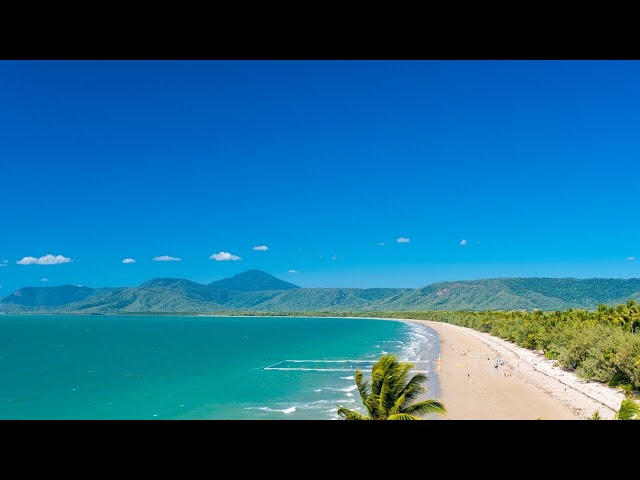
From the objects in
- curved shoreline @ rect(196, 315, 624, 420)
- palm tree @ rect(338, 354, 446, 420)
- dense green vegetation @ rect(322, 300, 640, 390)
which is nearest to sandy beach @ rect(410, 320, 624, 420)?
curved shoreline @ rect(196, 315, 624, 420)

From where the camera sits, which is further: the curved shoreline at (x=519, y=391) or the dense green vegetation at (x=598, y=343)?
the dense green vegetation at (x=598, y=343)

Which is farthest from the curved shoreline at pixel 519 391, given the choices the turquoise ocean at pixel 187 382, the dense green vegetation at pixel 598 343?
the turquoise ocean at pixel 187 382

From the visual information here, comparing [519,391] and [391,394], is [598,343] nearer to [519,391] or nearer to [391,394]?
[519,391]

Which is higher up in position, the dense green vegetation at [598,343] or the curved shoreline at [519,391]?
the dense green vegetation at [598,343]

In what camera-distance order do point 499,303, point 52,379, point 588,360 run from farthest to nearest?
1. point 499,303
2. point 52,379
3. point 588,360

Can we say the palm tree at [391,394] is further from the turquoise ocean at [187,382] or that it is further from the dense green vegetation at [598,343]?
the dense green vegetation at [598,343]

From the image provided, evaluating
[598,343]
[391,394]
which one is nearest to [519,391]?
[598,343]
